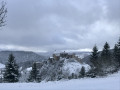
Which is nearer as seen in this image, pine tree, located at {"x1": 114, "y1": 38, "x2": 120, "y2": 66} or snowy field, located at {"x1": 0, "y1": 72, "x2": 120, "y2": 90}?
snowy field, located at {"x1": 0, "y1": 72, "x2": 120, "y2": 90}

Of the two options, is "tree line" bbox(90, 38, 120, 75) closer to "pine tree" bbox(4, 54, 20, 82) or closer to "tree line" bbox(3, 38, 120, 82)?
"tree line" bbox(3, 38, 120, 82)

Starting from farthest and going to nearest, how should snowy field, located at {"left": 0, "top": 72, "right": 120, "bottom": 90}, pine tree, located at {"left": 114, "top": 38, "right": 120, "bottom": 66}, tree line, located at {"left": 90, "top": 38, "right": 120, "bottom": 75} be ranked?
1. pine tree, located at {"left": 114, "top": 38, "right": 120, "bottom": 66}
2. tree line, located at {"left": 90, "top": 38, "right": 120, "bottom": 75}
3. snowy field, located at {"left": 0, "top": 72, "right": 120, "bottom": 90}

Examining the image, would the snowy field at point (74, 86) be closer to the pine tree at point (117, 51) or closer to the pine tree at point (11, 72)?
the pine tree at point (11, 72)

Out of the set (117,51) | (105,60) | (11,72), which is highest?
(117,51)

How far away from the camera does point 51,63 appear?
86.9m

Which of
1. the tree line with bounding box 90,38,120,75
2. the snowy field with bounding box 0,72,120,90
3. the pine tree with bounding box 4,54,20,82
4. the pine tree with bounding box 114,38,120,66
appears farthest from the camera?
the pine tree with bounding box 114,38,120,66

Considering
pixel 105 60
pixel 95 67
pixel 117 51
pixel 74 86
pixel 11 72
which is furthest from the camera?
pixel 117 51

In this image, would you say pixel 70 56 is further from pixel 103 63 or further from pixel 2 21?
pixel 2 21

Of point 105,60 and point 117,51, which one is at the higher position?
point 117,51

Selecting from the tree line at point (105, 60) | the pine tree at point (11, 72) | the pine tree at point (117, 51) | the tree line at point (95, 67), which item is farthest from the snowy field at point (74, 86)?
the pine tree at point (117, 51)

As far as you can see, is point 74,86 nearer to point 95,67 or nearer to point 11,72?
point 11,72

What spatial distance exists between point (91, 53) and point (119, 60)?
5.77 metres

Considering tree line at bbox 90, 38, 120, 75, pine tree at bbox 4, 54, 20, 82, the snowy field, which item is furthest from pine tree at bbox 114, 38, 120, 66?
the snowy field

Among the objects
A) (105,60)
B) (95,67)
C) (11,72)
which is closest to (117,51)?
(105,60)
